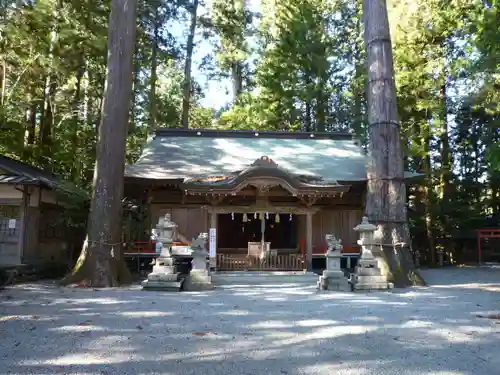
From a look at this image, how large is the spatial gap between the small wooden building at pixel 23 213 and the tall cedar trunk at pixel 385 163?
819 cm

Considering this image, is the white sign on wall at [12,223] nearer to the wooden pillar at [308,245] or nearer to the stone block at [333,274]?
Result: the wooden pillar at [308,245]

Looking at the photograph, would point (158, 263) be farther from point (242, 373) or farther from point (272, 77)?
point (272, 77)

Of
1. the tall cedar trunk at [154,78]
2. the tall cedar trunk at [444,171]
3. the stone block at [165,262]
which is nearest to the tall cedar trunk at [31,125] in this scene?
the tall cedar trunk at [154,78]

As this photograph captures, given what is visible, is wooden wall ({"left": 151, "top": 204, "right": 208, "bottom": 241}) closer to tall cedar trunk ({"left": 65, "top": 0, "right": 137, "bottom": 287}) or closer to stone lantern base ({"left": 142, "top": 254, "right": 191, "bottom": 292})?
tall cedar trunk ({"left": 65, "top": 0, "right": 137, "bottom": 287})

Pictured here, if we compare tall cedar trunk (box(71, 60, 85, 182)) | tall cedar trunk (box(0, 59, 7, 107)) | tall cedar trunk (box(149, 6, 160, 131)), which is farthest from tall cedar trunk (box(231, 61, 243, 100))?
tall cedar trunk (box(0, 59, 7, 107))

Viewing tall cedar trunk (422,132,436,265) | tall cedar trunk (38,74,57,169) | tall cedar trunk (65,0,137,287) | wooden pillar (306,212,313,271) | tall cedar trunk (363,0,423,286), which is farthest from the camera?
tall cedar trunk (38,74,57,169)

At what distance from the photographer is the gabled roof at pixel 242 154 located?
13273 mm

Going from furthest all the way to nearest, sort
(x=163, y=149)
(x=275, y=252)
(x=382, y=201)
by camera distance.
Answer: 1. (x=163, y=149)
2. (x=275, y=252)
3. (x=382, y=201)

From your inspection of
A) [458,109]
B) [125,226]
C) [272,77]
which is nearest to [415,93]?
[458,109]

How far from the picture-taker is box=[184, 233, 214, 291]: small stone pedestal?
9.13 m

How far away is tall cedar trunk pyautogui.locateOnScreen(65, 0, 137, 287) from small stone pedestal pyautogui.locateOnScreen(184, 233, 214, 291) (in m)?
1.78

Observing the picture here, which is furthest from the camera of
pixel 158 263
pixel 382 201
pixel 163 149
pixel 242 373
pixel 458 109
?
pixel 458 109

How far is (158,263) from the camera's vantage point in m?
9.13

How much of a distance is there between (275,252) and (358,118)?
12787mm
